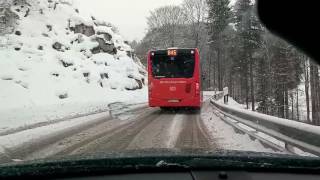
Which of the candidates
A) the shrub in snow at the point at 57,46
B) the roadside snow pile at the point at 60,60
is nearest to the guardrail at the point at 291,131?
the roadside snow pile at the point at 60,60

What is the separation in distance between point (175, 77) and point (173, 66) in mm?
537

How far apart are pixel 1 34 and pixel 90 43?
29.5ft

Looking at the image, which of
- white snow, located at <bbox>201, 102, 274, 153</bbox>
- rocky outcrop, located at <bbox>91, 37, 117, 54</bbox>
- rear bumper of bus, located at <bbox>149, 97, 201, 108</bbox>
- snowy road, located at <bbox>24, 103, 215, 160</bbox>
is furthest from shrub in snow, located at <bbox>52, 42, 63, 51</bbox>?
white snow, located at <bbox>201, 102, 274, 153</bbox>

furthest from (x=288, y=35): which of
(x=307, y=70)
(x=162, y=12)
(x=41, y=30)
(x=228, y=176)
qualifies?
(x=162, y=12)

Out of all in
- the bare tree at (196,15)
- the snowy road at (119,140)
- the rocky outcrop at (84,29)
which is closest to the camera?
the snowy road at (119,140)

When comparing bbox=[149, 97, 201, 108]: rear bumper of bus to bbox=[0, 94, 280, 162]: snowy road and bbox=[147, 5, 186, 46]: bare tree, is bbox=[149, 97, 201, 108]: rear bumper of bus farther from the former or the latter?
bbox=[147, 5, 186, 46]: bare tree

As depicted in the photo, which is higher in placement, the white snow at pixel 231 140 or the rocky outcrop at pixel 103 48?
the rocky outcrop at pixel 103 48

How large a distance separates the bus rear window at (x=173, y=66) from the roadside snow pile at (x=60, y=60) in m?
9.04

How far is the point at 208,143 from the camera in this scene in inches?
493

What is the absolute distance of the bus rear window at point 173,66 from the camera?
84.2 feet

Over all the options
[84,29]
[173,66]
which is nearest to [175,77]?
[173,66]

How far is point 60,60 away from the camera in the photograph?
45.5m

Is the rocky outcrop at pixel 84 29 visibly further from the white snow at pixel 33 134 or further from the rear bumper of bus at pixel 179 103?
the white snow at pixel 33 134

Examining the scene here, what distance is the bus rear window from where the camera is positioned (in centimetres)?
2566
